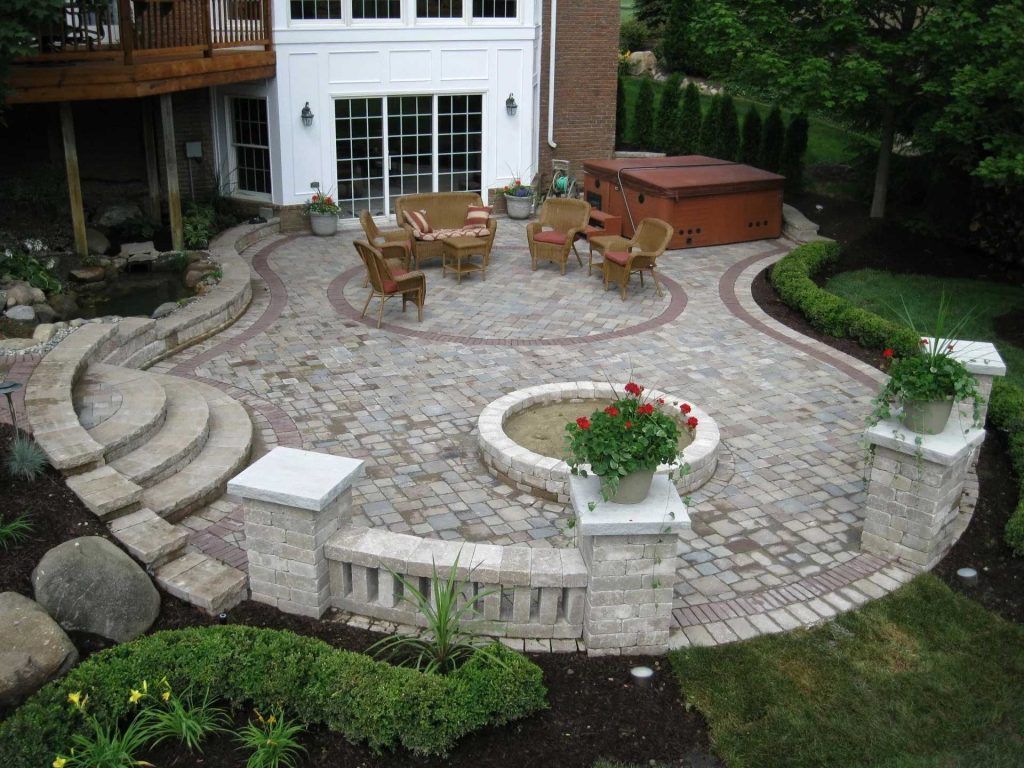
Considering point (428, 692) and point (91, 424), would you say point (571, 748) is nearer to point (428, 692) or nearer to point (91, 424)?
point (428, 692)

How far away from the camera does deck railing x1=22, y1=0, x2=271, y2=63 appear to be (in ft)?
38.2

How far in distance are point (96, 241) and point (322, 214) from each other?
3427 mm

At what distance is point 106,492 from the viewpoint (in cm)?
664

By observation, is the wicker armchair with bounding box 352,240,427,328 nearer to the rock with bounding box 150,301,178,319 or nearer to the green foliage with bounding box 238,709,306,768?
the rock with bounding box 150,301,178,319

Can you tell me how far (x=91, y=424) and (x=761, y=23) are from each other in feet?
38.4

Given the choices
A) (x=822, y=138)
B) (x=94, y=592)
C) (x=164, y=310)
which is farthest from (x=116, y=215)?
(x=822, y=138)

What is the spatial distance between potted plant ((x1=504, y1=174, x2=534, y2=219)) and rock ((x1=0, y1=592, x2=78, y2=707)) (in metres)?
12.7

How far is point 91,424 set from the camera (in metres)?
7.74

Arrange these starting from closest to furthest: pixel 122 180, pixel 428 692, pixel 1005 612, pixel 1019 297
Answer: pixel 428 692, pixel 1005 612, pixel 1019 297, pixel 122 180

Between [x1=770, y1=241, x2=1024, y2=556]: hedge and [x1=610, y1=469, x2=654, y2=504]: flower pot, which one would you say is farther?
[x1=770, y1=241, x2=1024, y2=556]: hedge

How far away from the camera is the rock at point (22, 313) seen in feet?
33.1

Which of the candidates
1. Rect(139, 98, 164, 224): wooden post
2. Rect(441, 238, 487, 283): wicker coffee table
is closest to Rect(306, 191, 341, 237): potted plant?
Rect(139, 98, 164, 224): wooden post

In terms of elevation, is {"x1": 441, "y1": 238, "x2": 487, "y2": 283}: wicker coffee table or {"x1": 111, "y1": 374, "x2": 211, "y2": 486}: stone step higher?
{"x1": 441, "y1": 238, "x2": 487, "y2": 283}: wicker coffee table

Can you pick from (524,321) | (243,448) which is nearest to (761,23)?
(524,321)
